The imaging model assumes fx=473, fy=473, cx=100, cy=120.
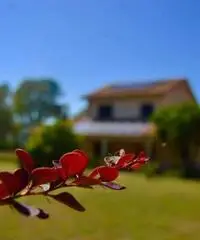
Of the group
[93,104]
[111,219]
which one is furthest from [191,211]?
[93,104]

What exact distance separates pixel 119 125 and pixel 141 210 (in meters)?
18.2

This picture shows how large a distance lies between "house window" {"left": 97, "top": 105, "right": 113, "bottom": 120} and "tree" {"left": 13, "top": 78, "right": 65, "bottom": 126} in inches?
→ 1288

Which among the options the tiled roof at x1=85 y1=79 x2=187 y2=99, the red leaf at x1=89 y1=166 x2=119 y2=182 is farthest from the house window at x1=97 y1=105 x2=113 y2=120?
the red leaf at x1=89 y1=166 x2=119 y2=182

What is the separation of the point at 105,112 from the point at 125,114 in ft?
4.74

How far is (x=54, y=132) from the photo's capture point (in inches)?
994

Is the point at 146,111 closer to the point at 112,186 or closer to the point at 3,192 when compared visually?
the point at 112,186

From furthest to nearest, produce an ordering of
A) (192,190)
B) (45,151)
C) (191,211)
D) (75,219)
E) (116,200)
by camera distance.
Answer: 1. (45,151)
2. (192,190)
3. (116,200)
4. (191,211)
5. (75,219)

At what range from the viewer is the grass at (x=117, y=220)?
902 centimetres

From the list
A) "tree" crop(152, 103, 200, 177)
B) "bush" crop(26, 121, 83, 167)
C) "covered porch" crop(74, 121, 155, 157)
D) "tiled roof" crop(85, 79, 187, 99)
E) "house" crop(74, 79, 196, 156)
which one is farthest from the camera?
"tiled roof" crop(85, 79, 187, 99)

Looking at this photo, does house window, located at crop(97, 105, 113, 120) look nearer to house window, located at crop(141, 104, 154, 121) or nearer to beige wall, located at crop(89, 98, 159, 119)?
beige wall, located at crop(89, 98, 159, 119)

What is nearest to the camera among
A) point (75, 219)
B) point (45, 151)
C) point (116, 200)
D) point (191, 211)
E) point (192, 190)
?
point (75, 219)

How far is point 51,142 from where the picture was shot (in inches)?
977

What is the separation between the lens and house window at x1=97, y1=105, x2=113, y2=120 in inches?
1246

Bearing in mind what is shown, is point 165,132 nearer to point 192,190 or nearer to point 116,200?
point 192,190
